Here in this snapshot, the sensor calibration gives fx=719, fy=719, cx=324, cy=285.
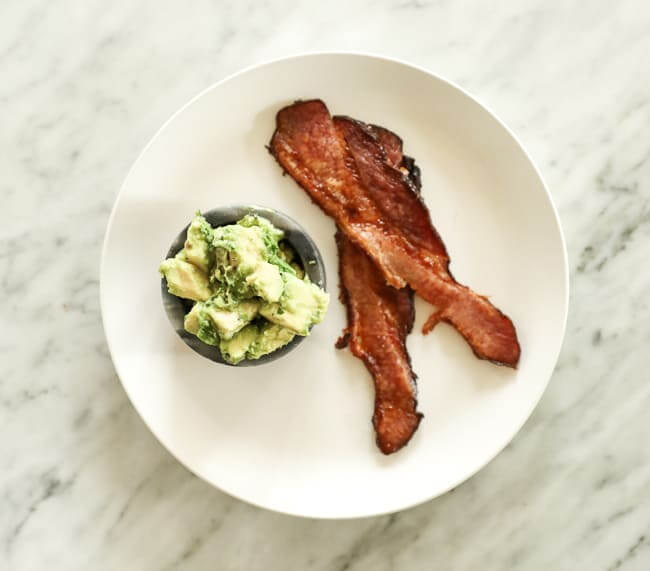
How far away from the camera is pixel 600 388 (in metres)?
1.60

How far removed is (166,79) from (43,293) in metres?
0.55

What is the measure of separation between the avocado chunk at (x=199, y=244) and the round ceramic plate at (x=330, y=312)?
222mm

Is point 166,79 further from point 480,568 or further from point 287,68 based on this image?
point 480,568

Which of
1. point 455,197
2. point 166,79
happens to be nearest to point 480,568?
point 455,197

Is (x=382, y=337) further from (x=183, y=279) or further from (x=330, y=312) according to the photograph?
(x=183, y=279)

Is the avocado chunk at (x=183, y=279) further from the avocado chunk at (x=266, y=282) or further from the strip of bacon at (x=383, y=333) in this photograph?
the strip of bacon at (x=383, y=333)

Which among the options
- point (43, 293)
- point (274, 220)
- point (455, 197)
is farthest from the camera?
point (43, 293)

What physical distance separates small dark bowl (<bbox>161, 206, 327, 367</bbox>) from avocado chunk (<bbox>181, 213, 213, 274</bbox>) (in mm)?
84

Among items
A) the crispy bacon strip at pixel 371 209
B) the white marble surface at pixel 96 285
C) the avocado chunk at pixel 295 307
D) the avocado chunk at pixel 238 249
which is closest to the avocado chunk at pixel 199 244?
the avocado chunk at pixel 238 249

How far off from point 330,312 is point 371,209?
23 centimetres

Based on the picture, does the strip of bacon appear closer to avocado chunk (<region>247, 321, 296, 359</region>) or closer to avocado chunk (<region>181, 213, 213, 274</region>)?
avocado chunk (<region>247, 321, 296, 359</region>)

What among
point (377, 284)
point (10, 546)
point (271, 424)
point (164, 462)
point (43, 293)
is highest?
point (377, 284)

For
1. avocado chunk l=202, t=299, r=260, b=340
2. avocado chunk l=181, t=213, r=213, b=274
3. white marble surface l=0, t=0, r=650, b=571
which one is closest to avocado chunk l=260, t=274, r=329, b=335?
avocado chunk l=202, t=299, r=260, b=340

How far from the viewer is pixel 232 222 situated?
140 centimetres
